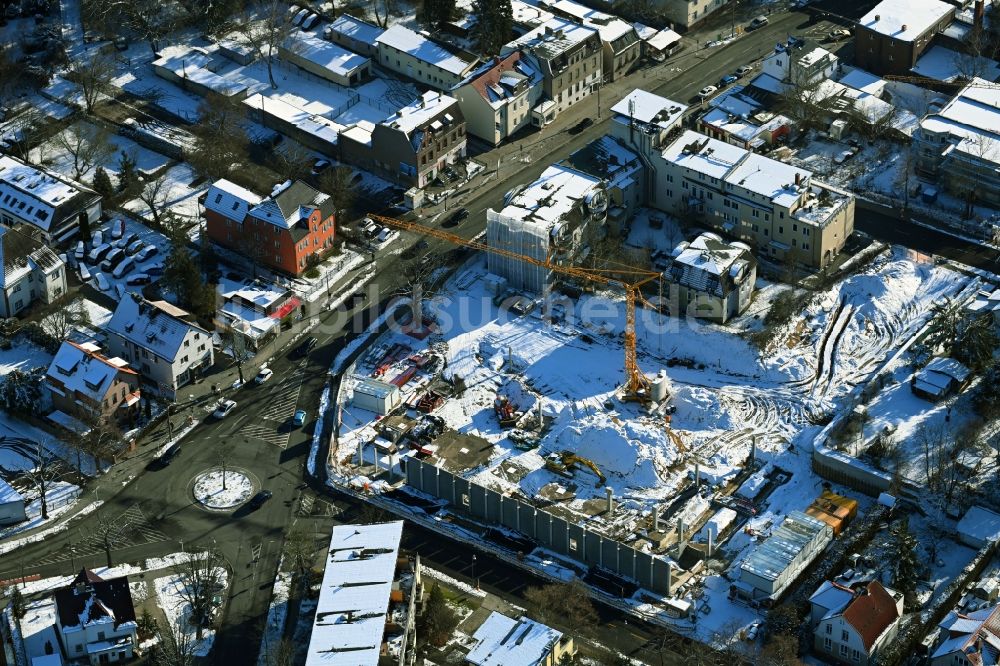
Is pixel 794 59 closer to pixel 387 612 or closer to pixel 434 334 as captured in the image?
pixel 434 334

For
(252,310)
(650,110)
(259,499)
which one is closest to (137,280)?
(252,310)

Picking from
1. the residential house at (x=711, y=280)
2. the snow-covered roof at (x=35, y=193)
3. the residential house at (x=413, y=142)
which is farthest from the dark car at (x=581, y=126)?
A: the snow-covered roof at (x=35, y=193)

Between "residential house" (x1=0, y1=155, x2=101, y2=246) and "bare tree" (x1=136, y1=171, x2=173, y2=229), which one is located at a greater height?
"residential house" (x1=0, y1=155, x2=101, y2=246)

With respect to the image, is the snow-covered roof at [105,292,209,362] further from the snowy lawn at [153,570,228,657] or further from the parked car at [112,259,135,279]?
the snowy lawn at [153,570,228,657]

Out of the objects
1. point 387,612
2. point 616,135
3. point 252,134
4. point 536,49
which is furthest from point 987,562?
point 252,134

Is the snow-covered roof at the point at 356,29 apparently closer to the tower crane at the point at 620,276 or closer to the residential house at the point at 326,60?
the residential house at the point at 326,60

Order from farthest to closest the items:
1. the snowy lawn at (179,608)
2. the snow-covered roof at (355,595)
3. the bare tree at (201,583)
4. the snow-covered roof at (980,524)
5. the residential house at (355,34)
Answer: the residential house at (355,34), the snow-covered roof at (980,524), the bare tree at (201,583), the snowy lawn at (179,608), the snow-covered roof at (355,595)

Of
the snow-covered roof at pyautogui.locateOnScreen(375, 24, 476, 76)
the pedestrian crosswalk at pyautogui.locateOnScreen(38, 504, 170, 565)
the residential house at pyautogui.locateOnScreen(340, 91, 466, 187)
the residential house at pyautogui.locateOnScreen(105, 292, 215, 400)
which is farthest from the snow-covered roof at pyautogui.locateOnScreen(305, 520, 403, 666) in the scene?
the snow-covered roof at pyautogui.locateOnScreen(375, 24, 476, 76)
